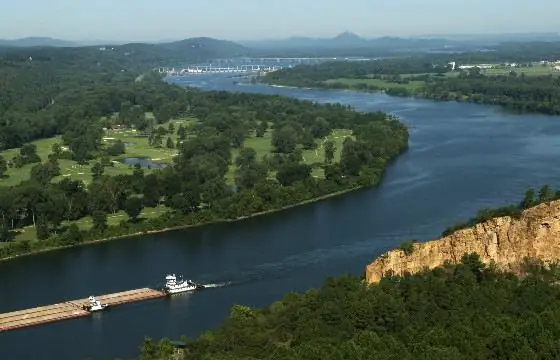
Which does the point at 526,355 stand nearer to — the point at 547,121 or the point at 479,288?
the point at 479,288

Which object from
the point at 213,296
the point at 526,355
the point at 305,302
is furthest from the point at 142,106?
the point at 526,355

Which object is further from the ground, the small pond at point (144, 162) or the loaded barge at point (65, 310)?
the small pond at point (144, 162)

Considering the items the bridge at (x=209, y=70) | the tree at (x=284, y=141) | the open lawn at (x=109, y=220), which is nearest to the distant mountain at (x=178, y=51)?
the bridge at (x=209, y=70)

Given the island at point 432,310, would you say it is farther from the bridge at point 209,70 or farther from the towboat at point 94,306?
the bridge at point 209,70

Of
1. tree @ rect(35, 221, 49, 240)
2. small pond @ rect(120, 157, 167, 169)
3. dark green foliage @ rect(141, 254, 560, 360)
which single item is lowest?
small pond @ rect(120, 157, 167, 169)

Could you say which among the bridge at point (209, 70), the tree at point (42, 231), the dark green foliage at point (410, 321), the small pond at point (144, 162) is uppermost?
the dark green foliage at point (410, 321)

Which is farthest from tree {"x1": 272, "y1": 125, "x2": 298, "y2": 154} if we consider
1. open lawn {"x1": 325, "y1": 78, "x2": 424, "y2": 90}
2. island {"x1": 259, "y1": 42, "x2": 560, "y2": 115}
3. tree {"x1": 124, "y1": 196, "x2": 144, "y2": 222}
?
open lawn {"x1": 325, "y1": 78, "x2": 424, "y2": 90}

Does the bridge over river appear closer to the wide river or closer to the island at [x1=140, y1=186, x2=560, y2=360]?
the wide river
